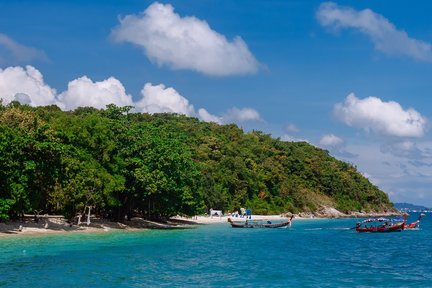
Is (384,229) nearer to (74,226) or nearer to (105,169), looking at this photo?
(105,169)

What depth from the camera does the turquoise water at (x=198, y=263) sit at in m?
28.4

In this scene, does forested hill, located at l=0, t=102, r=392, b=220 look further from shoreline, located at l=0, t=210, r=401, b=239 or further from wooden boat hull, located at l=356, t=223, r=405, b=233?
wooden boat hull, located at l=356, t=223, r=405, b=233

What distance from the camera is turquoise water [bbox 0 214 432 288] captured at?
2842cm

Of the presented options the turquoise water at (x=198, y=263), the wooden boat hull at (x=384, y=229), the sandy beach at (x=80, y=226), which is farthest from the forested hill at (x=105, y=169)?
the wooden boat hull at (x=384, y=229)

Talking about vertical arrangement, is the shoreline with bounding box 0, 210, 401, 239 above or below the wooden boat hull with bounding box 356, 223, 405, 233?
below

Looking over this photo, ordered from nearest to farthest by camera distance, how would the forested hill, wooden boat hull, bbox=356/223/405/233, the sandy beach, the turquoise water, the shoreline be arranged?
the turquoise water < the forested hill < the shoreline < the sandy beach < wooden boat hull, bbox=356/223/405/233

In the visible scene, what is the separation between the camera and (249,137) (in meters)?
148

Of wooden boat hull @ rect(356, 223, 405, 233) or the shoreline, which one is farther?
wooden boat hull @ rect(356, 223, 405, 233)

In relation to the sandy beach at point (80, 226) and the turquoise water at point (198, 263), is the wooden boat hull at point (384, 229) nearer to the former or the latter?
the turquoise water at point (198, 263)

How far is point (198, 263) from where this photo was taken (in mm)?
35938

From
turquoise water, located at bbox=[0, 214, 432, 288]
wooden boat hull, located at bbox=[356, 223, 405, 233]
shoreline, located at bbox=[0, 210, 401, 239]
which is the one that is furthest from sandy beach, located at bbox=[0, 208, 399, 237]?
wooden boat hull, located at bbox=[356, 223, 405, 233]

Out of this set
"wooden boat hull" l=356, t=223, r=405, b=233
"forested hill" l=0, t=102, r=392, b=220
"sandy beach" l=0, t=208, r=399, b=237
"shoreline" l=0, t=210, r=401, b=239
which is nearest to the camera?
"forested hill" l=0, t=102, r=392, b=220

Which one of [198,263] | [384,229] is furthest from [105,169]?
[384,229]

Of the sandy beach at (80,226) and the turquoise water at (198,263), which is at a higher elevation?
the sandy beach at (80,226)
